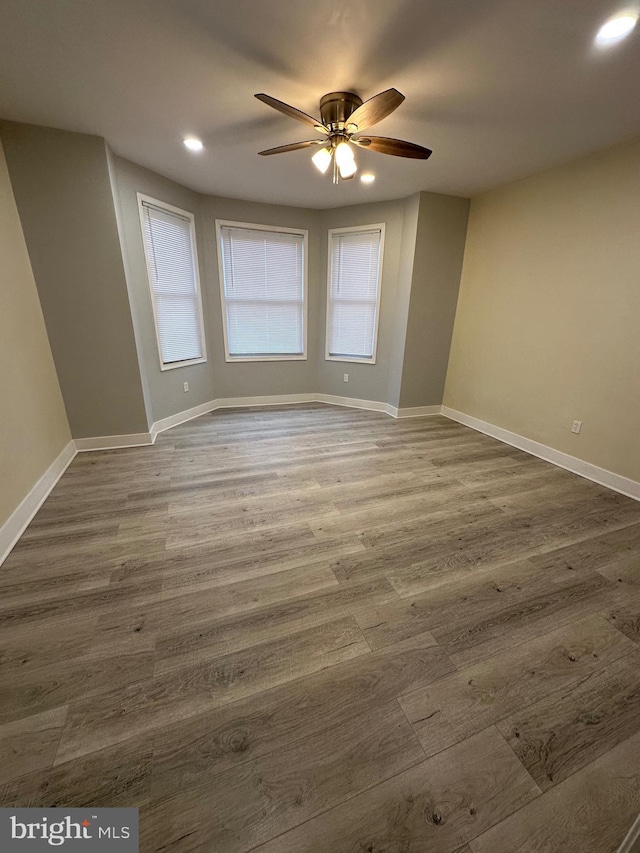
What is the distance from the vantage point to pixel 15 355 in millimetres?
2275

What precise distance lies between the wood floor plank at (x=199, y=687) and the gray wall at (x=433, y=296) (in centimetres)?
335

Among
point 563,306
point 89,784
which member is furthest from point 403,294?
point 89,784

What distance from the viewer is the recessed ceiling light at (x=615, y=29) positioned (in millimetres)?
1407

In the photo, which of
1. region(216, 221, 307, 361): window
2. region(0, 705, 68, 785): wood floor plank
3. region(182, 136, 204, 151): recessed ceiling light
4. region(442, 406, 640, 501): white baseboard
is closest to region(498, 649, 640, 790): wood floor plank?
region(0, 705, 68, 785): wood floor plank

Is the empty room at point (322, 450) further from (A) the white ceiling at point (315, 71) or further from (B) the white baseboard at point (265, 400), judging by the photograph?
(B) the white baseboard at point (265, 400)

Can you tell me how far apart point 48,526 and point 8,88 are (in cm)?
268

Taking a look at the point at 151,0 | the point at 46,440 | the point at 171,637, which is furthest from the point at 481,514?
the point at 46,440

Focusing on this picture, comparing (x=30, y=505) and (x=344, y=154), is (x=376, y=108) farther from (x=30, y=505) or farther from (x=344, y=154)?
(x=30, y=505)

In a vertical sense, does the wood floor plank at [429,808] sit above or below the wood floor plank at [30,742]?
above

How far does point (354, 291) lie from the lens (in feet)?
14.4

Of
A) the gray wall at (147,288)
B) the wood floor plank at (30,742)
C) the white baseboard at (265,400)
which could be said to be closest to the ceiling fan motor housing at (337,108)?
the gray wall at (147,288)

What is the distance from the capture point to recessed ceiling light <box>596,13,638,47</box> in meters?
1.41

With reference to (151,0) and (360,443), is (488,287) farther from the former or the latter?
(151,0)

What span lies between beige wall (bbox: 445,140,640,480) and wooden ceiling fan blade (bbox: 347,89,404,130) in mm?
2077
